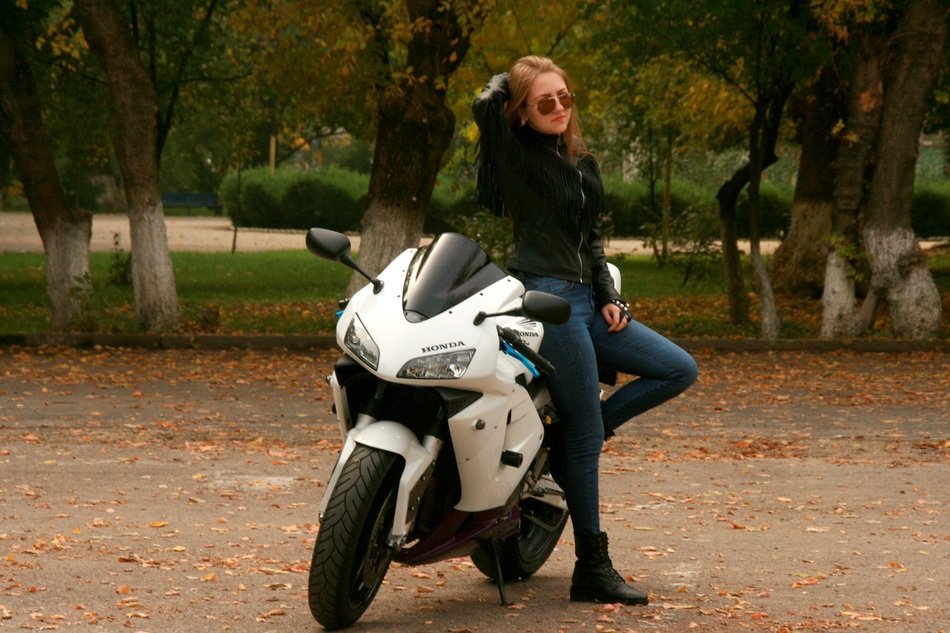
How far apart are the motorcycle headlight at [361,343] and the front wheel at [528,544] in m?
1.18

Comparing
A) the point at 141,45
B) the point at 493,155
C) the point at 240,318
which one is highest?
the point at 141,45

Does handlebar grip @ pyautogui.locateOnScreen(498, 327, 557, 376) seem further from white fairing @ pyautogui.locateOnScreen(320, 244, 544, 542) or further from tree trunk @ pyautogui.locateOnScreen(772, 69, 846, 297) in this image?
tree trunk @ pyautogui.locateOnScreen(772, 69, 846, 297)

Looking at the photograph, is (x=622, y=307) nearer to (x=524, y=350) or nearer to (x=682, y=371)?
(x=682, y=371)

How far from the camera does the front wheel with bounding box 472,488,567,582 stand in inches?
234

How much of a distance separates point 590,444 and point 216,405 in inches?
274

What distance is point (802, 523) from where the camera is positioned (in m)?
7.53

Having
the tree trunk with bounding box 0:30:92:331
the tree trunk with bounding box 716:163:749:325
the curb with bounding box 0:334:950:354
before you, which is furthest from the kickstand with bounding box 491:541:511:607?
the tree trunk with bounding box 716:163:749:325

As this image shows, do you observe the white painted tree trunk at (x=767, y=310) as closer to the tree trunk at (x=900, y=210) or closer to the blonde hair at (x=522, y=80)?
the tree trunk at (x=900, y=210)

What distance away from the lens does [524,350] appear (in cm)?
520

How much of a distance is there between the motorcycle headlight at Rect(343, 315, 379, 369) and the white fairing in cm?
1

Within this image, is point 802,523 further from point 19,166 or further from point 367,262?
point 19,166

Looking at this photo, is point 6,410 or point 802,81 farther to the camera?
point 802,81

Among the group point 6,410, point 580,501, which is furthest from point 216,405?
point 580,501

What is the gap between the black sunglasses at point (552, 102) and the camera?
5.48 m
